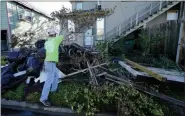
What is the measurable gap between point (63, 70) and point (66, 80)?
45 centimetres

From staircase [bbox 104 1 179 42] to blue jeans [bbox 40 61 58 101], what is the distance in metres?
6.93

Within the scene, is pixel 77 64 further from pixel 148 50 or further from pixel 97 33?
pixel 97 33

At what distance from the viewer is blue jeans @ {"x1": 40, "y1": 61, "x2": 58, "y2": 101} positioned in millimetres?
3477

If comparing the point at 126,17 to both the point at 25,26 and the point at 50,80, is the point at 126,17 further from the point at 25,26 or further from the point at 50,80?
the point at 50,80

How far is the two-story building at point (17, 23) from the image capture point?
31.4 ft

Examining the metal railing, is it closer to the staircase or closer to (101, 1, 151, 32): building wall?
the staircase

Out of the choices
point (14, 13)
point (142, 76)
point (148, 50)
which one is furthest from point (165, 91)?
point (14, 13)

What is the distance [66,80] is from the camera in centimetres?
436

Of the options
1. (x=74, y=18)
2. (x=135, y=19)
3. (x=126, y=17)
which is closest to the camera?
(x=74, y=18)

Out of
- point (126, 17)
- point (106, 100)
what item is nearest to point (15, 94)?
point (106, 100)

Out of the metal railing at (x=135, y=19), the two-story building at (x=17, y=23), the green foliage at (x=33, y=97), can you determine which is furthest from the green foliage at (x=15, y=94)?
the metal railing at (x=135, y=19)

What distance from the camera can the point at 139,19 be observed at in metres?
10.4

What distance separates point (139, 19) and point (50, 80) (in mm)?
8699

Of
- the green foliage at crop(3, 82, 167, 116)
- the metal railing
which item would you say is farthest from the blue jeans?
the metal railing
